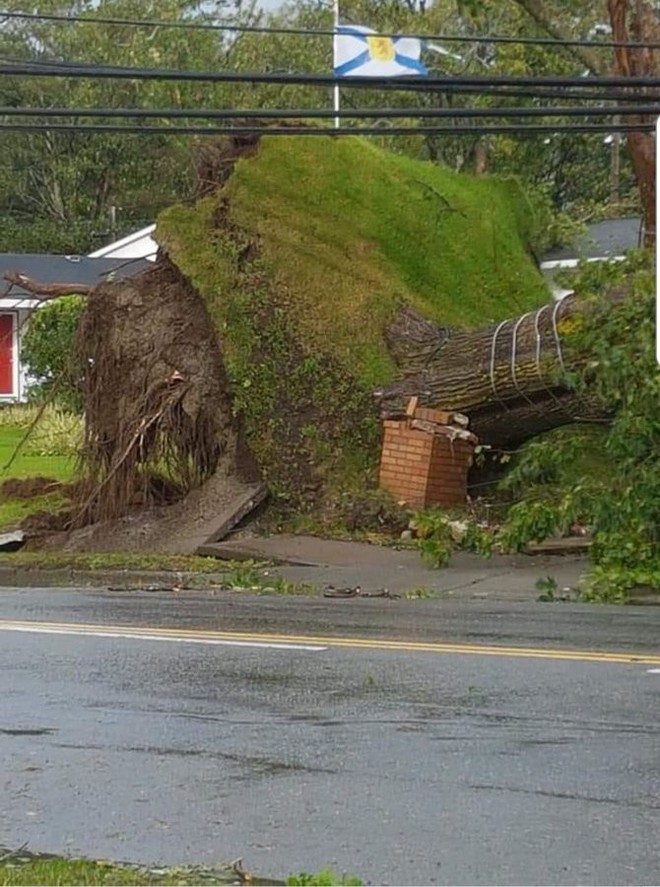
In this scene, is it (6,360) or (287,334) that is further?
(6,360)

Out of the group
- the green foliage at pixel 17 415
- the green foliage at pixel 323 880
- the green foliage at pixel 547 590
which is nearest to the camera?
the green foliage at pixel 323 880

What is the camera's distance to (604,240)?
3775 centimetres

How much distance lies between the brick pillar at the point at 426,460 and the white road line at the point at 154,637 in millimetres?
5880

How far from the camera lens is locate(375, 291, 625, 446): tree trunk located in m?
15.5

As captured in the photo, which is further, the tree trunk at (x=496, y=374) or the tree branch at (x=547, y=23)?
the tree branch at (x=547, y=23)

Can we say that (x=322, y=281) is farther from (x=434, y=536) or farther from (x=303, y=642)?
(x=303, y=642)

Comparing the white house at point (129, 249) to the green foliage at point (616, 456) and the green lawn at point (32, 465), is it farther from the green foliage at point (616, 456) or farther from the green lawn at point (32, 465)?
the green foliage at point (616, 456)

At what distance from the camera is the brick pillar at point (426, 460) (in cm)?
1652

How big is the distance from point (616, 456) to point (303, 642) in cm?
447

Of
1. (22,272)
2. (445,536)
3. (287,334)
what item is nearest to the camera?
(445,536)

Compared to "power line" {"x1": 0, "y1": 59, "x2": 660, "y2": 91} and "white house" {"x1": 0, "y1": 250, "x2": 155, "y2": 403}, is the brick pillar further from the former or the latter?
"white house" {"x1": 0, "y1": 250, "x2": 155, "y2": 403}

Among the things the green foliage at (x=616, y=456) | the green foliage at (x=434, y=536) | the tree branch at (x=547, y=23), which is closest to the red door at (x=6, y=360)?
the tree branch at (x=547, y=23)

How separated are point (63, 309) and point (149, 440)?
12.5 m

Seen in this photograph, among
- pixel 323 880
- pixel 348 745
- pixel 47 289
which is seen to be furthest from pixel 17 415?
pixel 323 880
